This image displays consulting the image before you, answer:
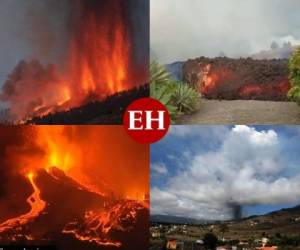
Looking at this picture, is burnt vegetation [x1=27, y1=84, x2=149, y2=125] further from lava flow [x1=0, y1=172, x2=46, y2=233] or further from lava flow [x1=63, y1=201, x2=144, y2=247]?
lava flow [x1=63, y1=201, x2=144, y2=247]

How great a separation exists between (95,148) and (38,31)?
1.48 metres

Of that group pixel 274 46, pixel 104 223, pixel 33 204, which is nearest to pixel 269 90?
pixel 274 46

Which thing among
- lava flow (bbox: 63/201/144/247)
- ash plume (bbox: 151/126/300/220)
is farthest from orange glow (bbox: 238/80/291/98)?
lava flow (bbox: 63/201/144/247)

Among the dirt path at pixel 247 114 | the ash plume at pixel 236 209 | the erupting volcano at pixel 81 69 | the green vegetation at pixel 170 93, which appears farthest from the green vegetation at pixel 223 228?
the erupting volcano at pixel 81 69

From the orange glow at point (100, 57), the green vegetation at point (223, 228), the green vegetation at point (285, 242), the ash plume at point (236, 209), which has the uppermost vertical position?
the orange glow at point (100, 57)

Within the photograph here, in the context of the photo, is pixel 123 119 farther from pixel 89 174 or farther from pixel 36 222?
pixel 36 222

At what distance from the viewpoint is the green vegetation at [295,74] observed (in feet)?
40.2

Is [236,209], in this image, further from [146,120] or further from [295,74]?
[295,74]

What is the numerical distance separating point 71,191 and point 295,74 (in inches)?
112

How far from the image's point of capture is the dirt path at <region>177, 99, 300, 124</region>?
40.2 ft

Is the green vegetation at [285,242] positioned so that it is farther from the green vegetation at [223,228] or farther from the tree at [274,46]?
the tree at [274,46]

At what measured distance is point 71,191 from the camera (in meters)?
12.4

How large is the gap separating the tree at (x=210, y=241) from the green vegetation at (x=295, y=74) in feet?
5.86

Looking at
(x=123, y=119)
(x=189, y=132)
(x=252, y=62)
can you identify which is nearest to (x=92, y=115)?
(x=123, y=119)
